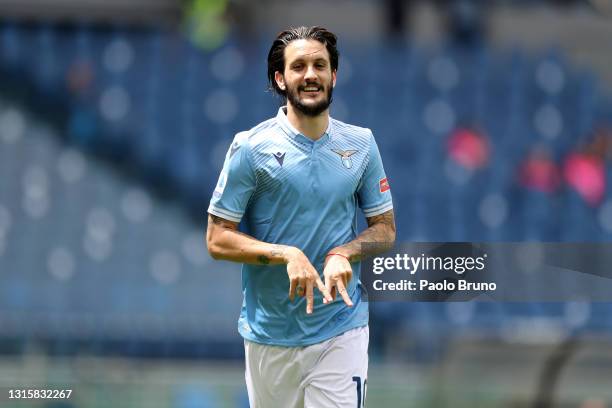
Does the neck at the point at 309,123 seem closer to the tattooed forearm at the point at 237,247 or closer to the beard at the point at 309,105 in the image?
the beard at the point at 309,105

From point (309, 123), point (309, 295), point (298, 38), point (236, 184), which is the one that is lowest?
point (309, 295)

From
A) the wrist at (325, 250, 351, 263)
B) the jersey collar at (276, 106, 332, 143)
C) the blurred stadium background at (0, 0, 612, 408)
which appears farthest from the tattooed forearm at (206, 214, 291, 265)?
the blurred stadium background at (0, 0, 612, 408)

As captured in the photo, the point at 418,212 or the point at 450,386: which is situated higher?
the point at 418,212

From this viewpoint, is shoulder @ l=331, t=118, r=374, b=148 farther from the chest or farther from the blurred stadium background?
the blurred stadium background

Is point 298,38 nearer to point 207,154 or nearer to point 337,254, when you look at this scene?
point 337,254

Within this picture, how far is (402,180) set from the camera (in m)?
12.7

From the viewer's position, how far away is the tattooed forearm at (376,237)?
4035 millimetres

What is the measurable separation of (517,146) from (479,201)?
3.03ft

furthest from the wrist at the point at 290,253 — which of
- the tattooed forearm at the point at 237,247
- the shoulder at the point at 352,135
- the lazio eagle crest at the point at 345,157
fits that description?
the shoulder at the point at 352,135

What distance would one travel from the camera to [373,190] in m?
4.21

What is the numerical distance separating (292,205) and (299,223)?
6 centimetres

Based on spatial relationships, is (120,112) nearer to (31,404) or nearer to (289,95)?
(31,404)

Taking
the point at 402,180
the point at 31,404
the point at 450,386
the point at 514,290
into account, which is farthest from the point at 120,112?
the point at 514,290

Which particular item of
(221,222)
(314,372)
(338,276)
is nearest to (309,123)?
(221,222)
